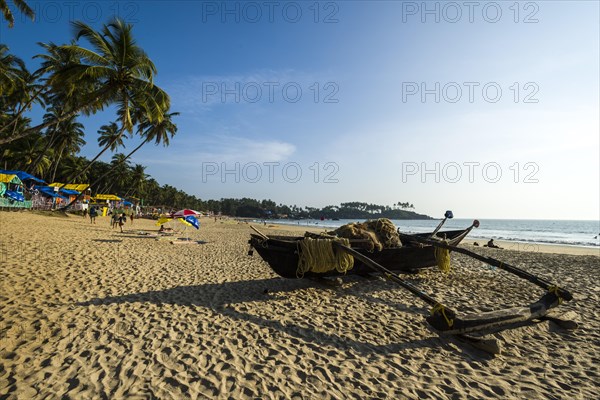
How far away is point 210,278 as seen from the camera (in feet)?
27.1

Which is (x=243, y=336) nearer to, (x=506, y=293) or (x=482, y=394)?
(x=482, y=394)

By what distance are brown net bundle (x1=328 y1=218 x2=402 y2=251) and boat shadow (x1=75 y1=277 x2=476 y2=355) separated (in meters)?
1.20

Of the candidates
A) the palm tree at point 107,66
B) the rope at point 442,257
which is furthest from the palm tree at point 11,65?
the rope at point 442,257

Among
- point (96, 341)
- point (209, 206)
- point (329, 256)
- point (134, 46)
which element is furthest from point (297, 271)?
point (209, 206)

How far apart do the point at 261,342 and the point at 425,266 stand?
5883 mm

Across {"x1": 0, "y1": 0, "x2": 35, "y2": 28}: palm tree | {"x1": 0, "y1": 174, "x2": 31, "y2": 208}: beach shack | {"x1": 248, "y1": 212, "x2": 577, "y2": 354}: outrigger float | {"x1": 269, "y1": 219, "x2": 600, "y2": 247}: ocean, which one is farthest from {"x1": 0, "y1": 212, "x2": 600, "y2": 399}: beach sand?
{"x1": 269, "y1": 219, "x2": 600, "y2": 247}: ocean

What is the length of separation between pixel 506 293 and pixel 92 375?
28.8 ft

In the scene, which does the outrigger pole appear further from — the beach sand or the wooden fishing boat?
the wooden fishing boat

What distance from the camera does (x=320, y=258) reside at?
20.9 feet

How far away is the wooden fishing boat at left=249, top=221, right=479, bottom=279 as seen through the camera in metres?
6.54

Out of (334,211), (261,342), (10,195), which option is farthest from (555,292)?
(334,211)

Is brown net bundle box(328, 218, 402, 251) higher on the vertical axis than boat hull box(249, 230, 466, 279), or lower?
higher

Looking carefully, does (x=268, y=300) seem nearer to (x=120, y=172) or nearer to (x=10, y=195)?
(x=10, y=195)

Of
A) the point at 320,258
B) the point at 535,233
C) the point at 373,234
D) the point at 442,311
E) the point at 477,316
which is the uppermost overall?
the point at 373,234
